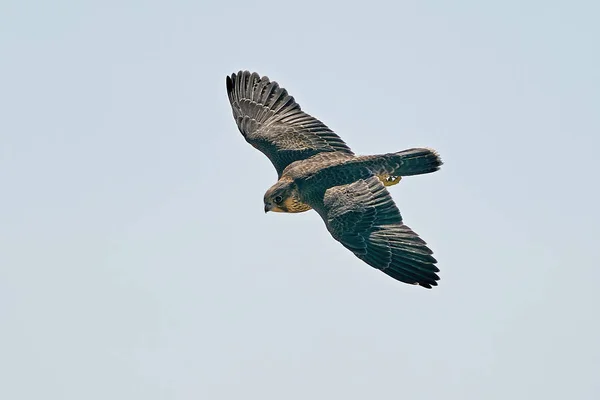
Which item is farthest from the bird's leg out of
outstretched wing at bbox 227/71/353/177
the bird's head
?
the bird's head

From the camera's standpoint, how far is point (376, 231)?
76.1 feet

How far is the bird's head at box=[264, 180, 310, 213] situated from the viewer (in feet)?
81.3

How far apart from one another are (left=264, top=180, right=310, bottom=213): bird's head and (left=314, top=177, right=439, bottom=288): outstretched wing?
73 cm

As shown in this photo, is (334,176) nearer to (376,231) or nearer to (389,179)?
(389,179)

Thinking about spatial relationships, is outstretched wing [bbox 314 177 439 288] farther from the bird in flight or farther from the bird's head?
the bird's head

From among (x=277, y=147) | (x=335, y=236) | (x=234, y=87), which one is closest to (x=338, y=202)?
(x=335, y=236)

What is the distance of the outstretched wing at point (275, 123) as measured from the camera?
1029 inches

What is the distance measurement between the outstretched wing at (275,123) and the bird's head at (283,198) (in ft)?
4.01

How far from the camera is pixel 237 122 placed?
2727 centimetres

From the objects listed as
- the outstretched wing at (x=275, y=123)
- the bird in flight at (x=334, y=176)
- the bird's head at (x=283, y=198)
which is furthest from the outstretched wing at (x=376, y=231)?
the outstretched wing at (x=275, y=123)

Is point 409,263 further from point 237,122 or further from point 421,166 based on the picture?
point 237,122

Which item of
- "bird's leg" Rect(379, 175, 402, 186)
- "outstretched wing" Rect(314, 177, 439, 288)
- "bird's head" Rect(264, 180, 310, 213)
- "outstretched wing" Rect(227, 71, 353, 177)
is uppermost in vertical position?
"outstretched wing" Rect(227, 71, 353, 177)

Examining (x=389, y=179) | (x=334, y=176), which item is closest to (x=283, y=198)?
(x=334, y=176)

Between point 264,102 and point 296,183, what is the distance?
3.12 metres
